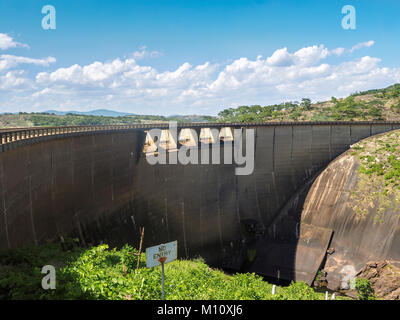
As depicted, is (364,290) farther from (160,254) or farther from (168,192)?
(160,254)

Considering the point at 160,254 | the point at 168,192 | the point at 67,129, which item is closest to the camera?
the point at 160,254

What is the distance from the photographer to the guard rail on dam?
16094mm

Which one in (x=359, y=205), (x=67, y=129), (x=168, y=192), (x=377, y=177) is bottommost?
(x=359, y=205)

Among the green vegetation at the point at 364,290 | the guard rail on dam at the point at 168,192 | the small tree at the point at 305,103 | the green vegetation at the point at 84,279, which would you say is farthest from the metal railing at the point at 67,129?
the small tree at the point at 305,103

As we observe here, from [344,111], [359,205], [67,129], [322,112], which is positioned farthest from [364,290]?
[322,112]

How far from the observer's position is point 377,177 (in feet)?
110

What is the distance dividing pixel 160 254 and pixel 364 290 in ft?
78.4

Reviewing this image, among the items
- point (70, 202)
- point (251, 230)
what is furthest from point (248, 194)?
point (70, 202)

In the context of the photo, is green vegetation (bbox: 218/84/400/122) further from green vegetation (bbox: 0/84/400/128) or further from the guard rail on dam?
the guard rail on dam

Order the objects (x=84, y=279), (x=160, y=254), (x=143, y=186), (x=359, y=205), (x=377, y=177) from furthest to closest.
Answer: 1. (x=377, y=177)
2. (x=359, y=205)
3. (x=143, y=186)
4. (x=84, y=279)
5. (x=160, y=254)

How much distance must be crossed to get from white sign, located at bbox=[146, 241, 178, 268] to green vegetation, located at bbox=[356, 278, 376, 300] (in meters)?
23.3

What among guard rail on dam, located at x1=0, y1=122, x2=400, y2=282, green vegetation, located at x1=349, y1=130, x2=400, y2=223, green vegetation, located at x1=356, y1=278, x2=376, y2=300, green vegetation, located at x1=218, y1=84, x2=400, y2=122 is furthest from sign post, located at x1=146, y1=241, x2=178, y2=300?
green vegetation, located at x1=218, y1=84, x2=400, y2=122

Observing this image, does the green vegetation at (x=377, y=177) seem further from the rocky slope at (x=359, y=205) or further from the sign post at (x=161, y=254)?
the sign post at (x=161, y=254)

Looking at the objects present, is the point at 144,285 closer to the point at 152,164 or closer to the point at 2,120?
the point at 152,164
